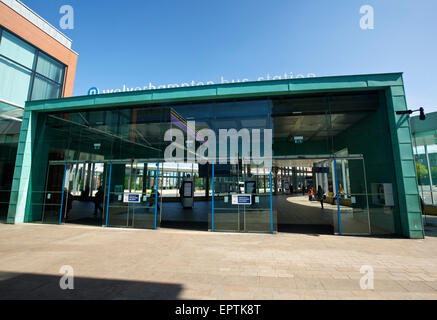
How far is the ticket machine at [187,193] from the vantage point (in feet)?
56.4

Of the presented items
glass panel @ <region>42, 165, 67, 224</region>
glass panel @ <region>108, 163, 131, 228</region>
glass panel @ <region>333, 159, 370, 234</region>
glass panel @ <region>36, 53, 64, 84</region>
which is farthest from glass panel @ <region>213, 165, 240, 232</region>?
glass panel @ <region>36, 53, 64, 84</region>

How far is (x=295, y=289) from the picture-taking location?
3570mm

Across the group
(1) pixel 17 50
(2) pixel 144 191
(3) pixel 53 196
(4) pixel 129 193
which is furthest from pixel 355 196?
(1) pixel 17 50

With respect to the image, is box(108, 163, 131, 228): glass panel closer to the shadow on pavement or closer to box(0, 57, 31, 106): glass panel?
the shadow on pavement

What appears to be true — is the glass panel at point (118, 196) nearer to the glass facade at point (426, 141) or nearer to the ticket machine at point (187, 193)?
the ticket machine at point (187, 193)

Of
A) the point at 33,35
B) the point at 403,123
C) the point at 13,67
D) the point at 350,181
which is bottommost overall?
the point at 350,181

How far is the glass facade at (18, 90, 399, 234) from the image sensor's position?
847 centimetres

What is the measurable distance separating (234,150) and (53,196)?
10.0m

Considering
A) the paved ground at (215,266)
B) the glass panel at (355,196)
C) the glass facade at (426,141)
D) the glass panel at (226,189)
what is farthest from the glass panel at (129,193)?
the glass facade at (426,141)

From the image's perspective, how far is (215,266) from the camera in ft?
15.4

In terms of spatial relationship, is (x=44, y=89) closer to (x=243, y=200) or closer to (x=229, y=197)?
(x=229, y=197)

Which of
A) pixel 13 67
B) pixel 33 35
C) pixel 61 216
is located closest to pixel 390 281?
pixel 61 216
